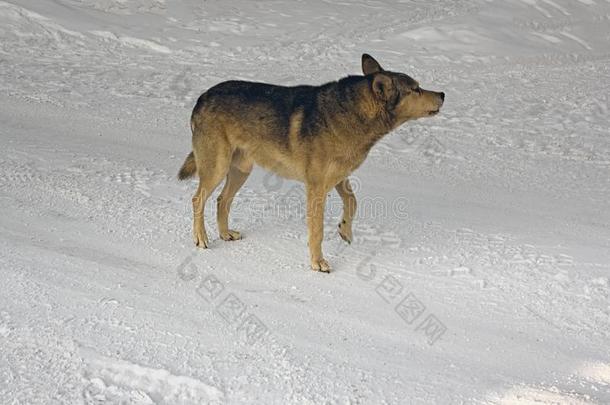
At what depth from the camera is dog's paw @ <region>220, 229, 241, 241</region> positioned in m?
7.21

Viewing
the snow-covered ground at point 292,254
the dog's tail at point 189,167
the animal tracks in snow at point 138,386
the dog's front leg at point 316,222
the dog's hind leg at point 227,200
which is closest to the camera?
the animal tracks in snow at point 138,386

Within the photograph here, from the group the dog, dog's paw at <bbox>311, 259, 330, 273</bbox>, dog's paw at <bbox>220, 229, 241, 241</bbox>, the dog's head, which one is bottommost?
dog's paw at <bbox>220, 229, 241, 241</bbox>

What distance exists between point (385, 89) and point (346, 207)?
3.97 ft

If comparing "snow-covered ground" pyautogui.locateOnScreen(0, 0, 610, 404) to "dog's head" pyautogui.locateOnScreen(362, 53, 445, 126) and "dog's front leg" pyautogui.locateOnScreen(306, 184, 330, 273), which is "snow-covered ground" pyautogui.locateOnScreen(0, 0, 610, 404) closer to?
"dog's front leg" pyautogui.locateOnScreen(306, 184, 330, 273)

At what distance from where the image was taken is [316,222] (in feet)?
21.4

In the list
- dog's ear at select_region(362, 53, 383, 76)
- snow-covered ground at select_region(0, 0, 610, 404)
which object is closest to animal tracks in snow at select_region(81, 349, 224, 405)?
snow-covered ground at select_region(0, 0, 610, 404)

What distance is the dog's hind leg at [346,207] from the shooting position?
23.2 feet

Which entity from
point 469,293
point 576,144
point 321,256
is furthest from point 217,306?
point 576,144

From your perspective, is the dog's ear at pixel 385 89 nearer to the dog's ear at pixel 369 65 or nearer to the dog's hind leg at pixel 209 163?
the dog's ear at pixel 369 65

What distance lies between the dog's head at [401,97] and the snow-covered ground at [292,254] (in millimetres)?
1319

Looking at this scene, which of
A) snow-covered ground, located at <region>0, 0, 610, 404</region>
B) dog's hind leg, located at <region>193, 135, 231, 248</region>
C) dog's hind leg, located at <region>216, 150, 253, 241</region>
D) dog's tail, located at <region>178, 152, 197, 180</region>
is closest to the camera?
snow-covered ground, located at <region>0, 0, 610, 404</region>

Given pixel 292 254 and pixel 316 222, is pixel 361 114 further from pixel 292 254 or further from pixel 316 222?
pixel 292 254

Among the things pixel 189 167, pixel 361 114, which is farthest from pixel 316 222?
pixel 189 167

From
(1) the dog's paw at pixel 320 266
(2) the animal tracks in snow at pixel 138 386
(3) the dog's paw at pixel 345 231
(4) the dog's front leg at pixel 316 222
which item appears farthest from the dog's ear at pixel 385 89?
(2) the animal tracks in snow at pixel 138 386
